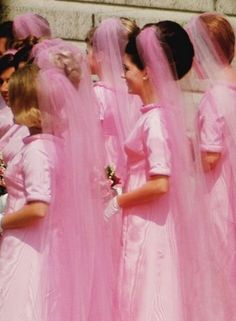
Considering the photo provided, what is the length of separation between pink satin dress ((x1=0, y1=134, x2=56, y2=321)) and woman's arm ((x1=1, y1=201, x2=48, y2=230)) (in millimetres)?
25

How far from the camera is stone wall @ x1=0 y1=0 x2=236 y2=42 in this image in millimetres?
7035

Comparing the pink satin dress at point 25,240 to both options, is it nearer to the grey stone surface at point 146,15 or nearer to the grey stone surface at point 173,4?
the grey stone surface at point 146,15

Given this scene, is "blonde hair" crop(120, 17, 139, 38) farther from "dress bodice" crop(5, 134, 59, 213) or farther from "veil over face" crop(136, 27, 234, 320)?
"dress bodice" crop(5, 134, 59, 213)

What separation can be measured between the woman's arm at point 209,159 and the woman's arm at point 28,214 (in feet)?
2.87

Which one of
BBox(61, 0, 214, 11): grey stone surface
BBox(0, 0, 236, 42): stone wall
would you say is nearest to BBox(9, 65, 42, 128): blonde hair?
BBox(0, 0, 236, 42): stone wall

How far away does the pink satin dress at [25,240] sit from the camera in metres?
4.19

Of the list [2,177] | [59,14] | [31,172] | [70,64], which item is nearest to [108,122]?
[2,177]

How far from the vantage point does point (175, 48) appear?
4.61 meters

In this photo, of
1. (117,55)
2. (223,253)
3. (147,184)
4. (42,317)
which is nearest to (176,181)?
(147,184)

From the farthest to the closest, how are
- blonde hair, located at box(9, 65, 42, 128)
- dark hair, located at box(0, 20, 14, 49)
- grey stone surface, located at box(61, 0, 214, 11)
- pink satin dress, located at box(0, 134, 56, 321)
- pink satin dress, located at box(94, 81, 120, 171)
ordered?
grey stone surface, located at box(61, 0, 214, 11) < dark hair, located at box(0, 20, 14, 49) < pink satin dress, located at box(94, 81, 120, 171) < blonde hair, located at box(9, 65, 42, 128) < pink satin dress, located at box(0, 134, 56, 321)

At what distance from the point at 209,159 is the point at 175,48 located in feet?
1.77

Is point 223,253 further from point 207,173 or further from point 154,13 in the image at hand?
point 154,13

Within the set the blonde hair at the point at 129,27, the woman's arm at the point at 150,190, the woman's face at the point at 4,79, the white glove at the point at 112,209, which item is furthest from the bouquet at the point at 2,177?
the blonde hair at the point at 129,27

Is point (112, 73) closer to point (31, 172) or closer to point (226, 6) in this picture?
point (31, 172)
